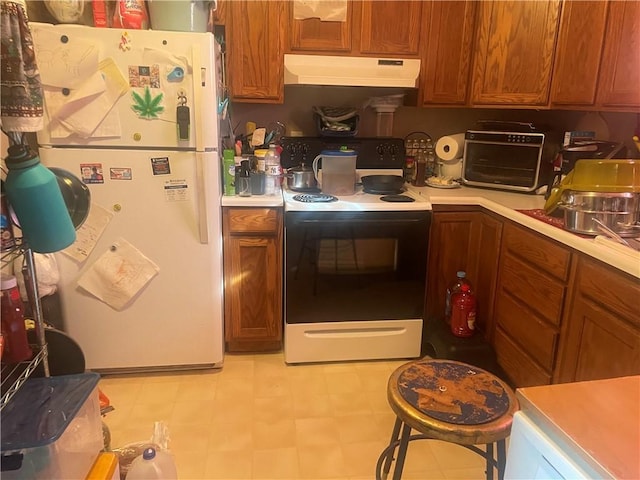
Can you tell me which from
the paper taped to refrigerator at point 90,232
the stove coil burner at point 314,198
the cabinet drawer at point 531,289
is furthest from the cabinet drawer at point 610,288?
the paper taped to refrigerator at point 90,232

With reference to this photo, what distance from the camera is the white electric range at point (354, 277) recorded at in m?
2.40

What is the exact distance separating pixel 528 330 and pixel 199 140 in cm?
165

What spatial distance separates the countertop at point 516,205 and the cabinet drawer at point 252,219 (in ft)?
0.11

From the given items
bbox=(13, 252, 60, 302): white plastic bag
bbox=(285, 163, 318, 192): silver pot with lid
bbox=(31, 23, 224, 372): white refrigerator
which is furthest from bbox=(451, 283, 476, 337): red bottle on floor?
bbox=(13, 252, 60, 302): white plastic bag

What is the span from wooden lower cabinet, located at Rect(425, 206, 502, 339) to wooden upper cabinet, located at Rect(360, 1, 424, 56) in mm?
899

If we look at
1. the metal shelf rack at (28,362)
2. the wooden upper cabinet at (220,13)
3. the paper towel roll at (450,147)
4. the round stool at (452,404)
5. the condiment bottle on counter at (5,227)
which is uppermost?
the wooden upper cabinet at (220,13)

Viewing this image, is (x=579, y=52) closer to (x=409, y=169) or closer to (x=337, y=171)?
(x=409, y=169)

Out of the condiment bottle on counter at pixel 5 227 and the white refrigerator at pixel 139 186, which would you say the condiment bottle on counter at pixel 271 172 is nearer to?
the white refrigerator at pixel 139 186

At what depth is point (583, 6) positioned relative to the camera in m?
2.16

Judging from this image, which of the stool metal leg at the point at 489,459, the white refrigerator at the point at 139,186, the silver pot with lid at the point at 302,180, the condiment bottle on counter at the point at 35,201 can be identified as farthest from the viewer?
the silver pot with lid at the point at 302,180

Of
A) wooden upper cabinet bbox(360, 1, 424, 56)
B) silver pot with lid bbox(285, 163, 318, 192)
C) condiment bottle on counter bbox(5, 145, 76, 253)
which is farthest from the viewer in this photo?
silver pot with lid bbox(285, 163, 318, 192)

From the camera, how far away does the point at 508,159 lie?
264cm

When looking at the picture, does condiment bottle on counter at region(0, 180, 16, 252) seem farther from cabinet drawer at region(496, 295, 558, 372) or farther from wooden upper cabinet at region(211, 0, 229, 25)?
cabinet drawer at region(496, 295, 558, 372)

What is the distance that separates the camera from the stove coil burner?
243cm
